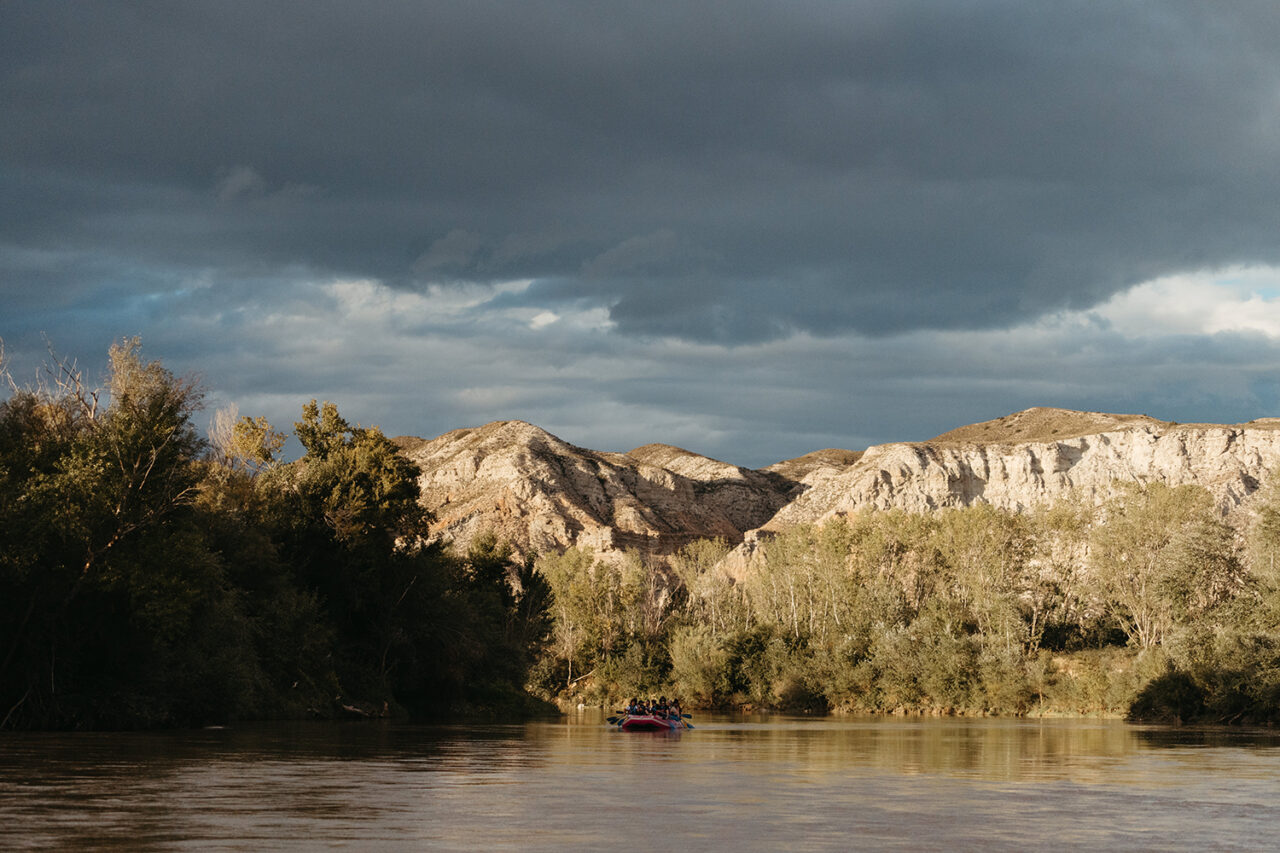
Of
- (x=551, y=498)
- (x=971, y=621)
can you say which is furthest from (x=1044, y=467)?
(x=971, y=621)

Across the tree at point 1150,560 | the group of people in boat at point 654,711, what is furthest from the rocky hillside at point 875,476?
the group of people in boat at point 654,711

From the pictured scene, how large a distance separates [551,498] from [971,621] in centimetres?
7949

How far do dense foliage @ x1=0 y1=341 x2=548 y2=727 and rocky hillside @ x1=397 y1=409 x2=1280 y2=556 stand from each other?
65.1 meters

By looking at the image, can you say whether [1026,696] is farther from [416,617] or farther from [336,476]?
[336,476]

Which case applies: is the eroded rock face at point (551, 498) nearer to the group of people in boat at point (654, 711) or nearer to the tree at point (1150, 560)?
the tree at point (1150, 560)

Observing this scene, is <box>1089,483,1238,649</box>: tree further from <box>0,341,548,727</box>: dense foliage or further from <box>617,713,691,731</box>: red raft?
<box>0,341,548,727</box>: dense foliage

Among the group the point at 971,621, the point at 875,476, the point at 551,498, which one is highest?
the point at 875,476

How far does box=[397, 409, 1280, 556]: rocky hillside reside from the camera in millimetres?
143375

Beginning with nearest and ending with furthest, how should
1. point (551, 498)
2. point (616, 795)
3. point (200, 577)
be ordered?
point (616, 795), point (200, 577), point (551, 498)

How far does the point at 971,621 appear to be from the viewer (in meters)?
95.2

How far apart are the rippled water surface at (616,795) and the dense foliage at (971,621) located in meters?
31.8

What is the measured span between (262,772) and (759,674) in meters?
75.2

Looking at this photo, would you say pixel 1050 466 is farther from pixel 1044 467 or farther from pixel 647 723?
pixel 647 723

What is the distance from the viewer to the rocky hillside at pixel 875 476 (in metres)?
143
